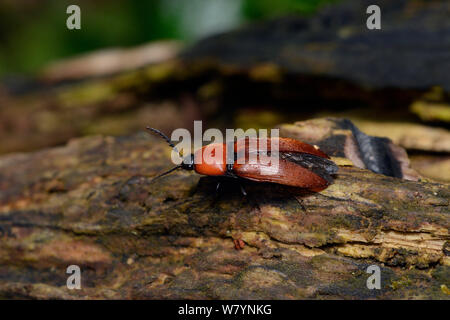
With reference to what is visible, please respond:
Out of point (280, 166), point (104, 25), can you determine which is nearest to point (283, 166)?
point (280, 166)

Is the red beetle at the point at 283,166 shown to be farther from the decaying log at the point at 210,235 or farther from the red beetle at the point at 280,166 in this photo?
the decaying log at the point at 210,235

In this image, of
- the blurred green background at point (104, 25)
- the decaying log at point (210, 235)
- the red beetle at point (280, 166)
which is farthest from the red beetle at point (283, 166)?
the blurred green background at point (104, 25)

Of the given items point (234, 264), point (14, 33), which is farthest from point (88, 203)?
point (14, 33)

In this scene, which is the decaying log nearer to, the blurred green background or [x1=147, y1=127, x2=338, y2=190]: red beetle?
[x1=147, y1=127, x2=338, y2=190]: red beetle

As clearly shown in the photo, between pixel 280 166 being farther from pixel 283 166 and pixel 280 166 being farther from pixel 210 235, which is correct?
pixel 210 235

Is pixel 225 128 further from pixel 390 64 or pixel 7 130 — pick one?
pixel 7 130

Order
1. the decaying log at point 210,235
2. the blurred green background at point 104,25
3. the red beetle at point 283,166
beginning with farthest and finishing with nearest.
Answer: the blurred green background at point 104,25 → the red beetle at point 283,166 → the decaying log at point 210,235
